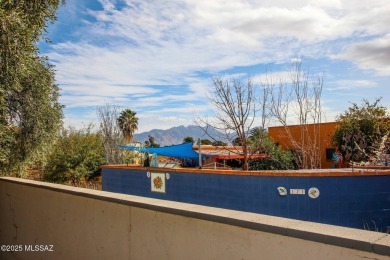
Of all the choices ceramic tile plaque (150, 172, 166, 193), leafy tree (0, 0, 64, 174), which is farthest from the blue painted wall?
leafy tree (0, 0, 64, 174)

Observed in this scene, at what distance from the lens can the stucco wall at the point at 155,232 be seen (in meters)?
2.02

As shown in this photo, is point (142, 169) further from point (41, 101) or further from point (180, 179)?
point (41, 101)

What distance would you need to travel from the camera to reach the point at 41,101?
36.2ft

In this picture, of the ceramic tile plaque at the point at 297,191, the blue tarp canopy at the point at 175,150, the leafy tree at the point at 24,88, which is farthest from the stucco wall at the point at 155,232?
the blue tarp canopy at the point at 175,150

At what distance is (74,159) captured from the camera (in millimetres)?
19031

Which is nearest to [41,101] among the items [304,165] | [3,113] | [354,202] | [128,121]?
[3,113]

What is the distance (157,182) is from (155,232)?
10627mm

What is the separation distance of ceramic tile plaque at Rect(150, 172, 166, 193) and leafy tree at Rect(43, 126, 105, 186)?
22.1 ft

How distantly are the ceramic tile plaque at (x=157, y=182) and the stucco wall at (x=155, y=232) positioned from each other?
7.53m

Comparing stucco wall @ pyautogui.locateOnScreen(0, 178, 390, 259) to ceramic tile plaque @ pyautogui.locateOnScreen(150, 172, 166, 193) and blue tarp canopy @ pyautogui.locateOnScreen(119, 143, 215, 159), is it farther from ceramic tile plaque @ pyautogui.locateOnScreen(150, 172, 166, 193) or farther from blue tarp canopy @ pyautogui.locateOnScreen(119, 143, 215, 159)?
blue tarp canopy @ pyautogui.locateOnScreen(119, 143, 215, 159)

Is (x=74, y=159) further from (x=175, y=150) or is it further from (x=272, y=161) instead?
(x=272, y=161)

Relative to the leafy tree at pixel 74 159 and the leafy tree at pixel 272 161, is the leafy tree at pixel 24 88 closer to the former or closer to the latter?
the leafy tree at pixel 74 159

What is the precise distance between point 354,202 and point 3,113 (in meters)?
10.0

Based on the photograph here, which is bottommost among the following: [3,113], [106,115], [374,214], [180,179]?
[374,214]
